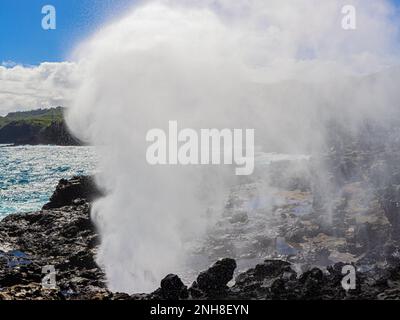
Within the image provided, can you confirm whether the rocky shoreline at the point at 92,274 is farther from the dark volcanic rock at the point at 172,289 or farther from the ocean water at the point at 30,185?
the ocean water at the point at 30,185

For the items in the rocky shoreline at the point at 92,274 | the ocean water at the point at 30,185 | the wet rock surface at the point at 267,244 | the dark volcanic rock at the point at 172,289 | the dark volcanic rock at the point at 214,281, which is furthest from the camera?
the ocean water at the point at 30,185

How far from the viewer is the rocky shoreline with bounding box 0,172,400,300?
1973cm

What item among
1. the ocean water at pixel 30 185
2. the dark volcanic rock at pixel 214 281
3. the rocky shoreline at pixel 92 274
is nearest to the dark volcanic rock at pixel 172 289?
the rocky shoreline at pixel 92 274

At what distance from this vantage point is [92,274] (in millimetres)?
27938

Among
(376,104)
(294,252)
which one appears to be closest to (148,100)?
(294,252)

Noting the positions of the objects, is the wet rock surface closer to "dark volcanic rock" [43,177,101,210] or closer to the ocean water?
"dark volcanic rock" [43,177,101,210]

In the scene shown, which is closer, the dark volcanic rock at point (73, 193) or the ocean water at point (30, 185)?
the dark volcanic rock at point (73, 193)

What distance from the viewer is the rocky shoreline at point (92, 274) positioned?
1973 centimetres

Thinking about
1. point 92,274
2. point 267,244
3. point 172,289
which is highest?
point 267,244

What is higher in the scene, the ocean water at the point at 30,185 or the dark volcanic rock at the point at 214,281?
the ocean water at the point at 30,185

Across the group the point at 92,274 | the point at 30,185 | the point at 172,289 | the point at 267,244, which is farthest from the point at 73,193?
the point at 30,185

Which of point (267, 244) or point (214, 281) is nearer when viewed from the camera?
point (214, 281)

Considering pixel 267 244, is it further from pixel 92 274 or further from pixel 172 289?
pixel 172 289
